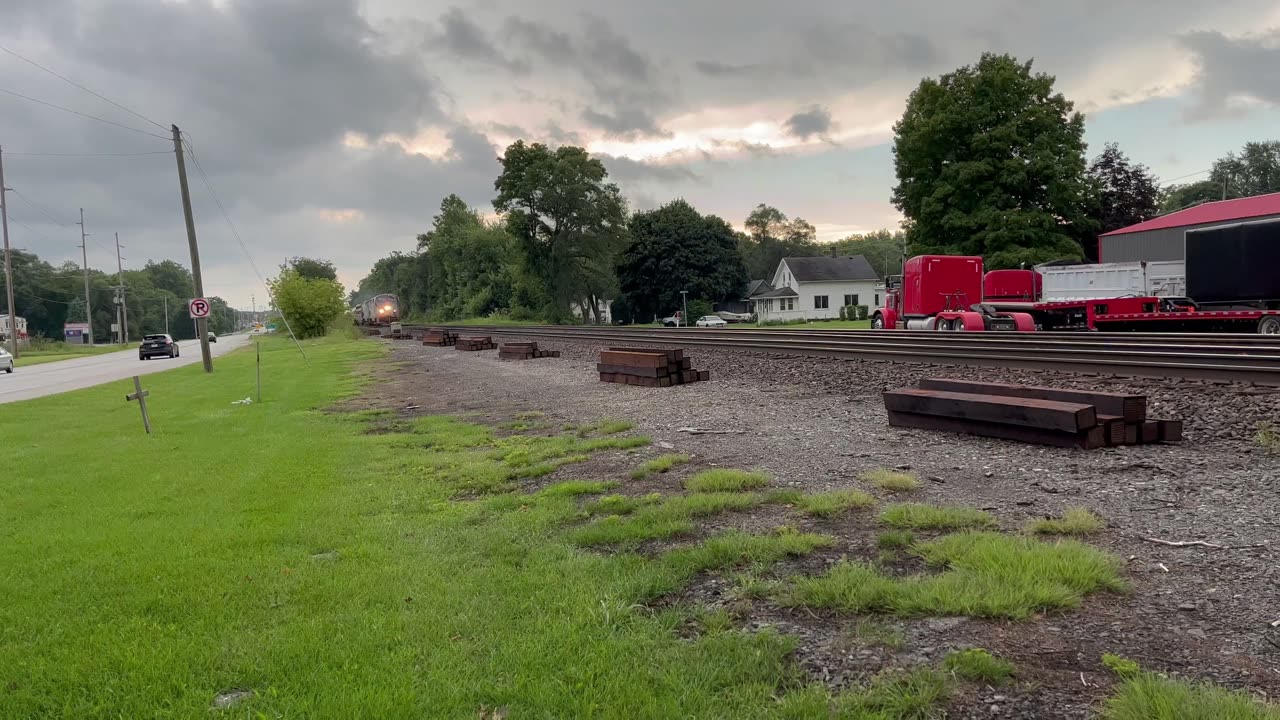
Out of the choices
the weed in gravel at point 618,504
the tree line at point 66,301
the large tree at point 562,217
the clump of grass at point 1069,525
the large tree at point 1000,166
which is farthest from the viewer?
the tree line at point 66,301

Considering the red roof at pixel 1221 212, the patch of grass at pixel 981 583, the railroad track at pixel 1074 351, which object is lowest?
the patch of grass at pixel 981 583

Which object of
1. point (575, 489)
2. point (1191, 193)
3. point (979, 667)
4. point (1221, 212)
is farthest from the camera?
point (1191, 193)

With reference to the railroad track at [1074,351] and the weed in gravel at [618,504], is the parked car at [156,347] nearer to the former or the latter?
the railroad track at [1074,351]

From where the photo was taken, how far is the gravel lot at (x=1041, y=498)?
3.24 meters

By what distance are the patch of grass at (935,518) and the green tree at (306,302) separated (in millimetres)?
59561

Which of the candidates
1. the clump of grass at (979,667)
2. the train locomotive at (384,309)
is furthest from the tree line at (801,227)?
the clump of grass at (979,667)

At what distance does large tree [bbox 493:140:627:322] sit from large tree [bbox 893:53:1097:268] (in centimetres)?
2985

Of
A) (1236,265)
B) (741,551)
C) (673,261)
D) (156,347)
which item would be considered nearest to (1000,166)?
(1236,265)

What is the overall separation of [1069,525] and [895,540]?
3.91 feet

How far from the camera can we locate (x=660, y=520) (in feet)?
18.8

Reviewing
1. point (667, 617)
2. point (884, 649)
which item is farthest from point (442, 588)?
point (884, 649)

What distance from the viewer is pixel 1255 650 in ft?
10.5

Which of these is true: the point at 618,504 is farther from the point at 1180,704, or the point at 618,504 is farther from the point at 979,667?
the point at 1180,704

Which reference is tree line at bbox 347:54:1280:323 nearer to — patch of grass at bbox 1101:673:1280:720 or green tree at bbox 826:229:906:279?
green tree at bbox 826:229:906:279
